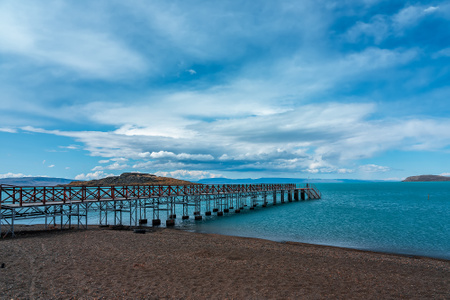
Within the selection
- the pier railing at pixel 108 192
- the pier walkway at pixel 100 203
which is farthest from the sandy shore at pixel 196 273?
the pier railing at pixel 108 192

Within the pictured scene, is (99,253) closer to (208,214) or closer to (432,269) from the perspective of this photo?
(432,269)

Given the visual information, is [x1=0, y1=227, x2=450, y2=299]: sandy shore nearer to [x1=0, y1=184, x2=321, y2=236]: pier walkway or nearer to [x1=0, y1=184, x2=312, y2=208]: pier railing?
[x1=0, y1=184, x2=321, y2=236]: pier walkway

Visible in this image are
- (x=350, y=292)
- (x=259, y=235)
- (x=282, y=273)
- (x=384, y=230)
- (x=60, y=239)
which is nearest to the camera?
(x=350, y=292)

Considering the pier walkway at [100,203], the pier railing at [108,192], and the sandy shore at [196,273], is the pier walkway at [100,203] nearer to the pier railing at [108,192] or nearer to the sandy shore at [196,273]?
the pier railing at [108,192]

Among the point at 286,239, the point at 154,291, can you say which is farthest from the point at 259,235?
the point at 154,291

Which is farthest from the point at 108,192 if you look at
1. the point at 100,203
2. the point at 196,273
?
the point at 196,273

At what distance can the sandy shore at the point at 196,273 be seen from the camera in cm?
974

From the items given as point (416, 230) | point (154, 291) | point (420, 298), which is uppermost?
point (154, 291)

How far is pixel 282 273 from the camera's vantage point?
12.5 m

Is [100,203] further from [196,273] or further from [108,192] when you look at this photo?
[196,273]

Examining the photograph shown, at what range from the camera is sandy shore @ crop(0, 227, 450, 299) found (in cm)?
974

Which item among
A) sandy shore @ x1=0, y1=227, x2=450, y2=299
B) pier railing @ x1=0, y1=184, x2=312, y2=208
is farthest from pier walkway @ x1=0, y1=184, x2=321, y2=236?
sandy shore @ x1=0, y1=227, x2=450, y2=299

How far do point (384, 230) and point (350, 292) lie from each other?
80.5 feet

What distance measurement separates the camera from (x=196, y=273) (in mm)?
12070
